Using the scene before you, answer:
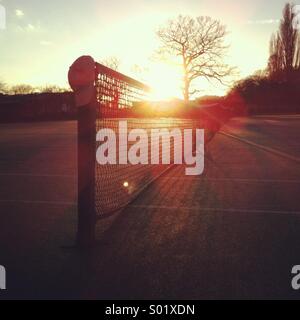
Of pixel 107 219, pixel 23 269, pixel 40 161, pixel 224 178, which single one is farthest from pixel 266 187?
pixel 40 161

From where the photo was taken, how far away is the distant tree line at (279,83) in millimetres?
67625

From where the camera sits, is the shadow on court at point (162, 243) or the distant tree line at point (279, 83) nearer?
the shadow on court at point (162, 243)

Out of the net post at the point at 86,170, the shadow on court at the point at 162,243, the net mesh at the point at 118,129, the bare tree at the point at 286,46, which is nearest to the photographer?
the shadow on court at the point at 162,243

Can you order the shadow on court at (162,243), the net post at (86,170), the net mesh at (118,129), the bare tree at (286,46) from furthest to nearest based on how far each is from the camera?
the bare tree at (286,46)
the net mesh at (118,129)
the net post at (86,170)
the shadow on court at (162,243)

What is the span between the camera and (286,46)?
68125 mm

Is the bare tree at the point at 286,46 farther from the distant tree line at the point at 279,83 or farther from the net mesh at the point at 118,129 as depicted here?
the net mesh at the point at 118,129

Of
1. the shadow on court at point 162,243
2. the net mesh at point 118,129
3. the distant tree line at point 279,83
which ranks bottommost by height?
the shadow on court at point 162,243

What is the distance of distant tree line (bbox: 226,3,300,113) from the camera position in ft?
222

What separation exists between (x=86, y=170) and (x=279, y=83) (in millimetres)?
68056

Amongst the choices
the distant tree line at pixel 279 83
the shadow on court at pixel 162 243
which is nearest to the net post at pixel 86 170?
the shadow on court at pixel 162 243

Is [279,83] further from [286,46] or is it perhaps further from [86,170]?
[86,170]

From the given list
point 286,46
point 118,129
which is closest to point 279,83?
point 286,46

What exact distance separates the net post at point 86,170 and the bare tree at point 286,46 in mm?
67405
